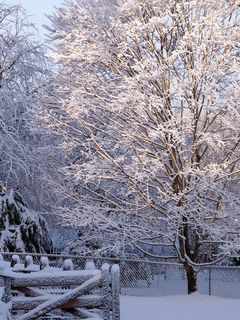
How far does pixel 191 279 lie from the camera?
13.9 metres

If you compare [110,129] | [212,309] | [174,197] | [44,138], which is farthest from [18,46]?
[212,309]

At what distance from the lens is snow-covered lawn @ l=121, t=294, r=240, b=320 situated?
34.4 feet

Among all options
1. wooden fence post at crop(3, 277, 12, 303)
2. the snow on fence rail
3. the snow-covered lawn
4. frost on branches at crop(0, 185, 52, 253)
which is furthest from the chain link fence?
wooden fence post at crop(3, 277, 12, 303)

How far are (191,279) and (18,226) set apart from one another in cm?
528

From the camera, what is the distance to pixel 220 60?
507 inches

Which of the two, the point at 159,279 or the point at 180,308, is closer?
the point at 180,308

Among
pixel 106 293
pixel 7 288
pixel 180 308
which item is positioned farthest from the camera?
pixel 180 308

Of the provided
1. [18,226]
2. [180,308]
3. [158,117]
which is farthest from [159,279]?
[158,117]

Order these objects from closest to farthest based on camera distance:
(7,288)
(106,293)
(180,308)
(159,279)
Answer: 1. (7,288)
2. (106,293)
3. (180,308)
4. (159,279)

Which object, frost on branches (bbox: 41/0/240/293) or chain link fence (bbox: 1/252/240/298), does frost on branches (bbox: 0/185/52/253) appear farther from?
frost on branches (bbox: 41/0/240/293)

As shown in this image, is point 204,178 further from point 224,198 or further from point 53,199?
point 53,199

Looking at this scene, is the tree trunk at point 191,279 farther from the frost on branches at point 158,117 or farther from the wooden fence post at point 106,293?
the wooden fence post at point 106,293

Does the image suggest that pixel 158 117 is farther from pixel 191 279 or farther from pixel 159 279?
pixel 159 279

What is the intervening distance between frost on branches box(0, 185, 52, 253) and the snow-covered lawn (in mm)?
4414
